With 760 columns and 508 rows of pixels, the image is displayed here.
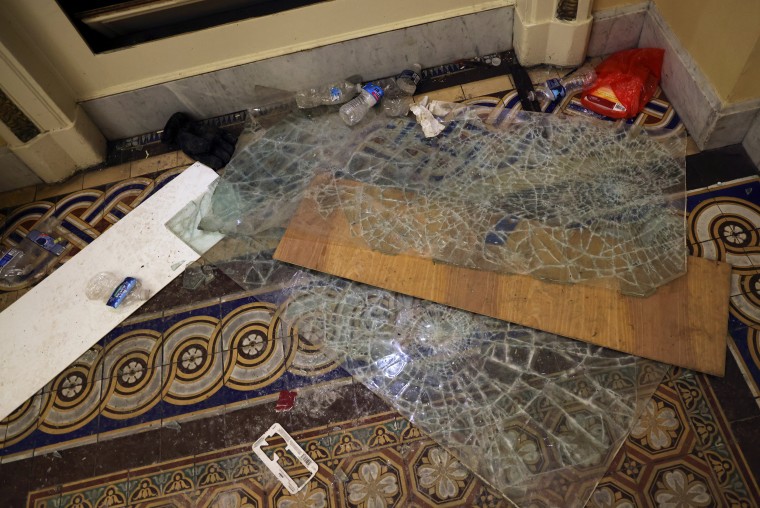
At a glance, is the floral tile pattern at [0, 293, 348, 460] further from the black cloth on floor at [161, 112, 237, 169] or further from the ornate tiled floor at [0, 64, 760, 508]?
the black cloth on floor at [161, 112, 237, 169]

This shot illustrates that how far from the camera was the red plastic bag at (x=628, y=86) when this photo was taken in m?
2.45

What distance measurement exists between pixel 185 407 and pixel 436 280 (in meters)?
1.09

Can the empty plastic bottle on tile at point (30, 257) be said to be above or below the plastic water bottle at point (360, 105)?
below

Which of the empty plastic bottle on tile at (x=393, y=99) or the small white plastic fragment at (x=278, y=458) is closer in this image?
the small white plastic fragment at (x=278, y=458)

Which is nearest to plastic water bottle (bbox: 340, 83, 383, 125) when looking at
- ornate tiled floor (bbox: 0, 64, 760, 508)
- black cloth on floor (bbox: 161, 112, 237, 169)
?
black cloth on floor (bbox: 161, 112, 237, 169)

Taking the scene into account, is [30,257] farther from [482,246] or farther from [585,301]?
[585,301]

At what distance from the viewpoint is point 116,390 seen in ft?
7.15

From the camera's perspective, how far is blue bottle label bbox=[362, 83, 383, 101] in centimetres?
265

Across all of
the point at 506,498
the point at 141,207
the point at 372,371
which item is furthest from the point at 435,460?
the point at 141,207

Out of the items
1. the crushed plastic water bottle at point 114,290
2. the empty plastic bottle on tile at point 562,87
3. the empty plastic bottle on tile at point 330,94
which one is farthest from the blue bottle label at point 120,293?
the empty plastic bottle on tile at point 562,87

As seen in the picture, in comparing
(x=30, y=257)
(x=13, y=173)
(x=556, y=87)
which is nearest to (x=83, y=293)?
(x=30, y=257)

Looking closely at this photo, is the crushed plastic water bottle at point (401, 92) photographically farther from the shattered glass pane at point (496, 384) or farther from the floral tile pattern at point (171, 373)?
the floral tile pattern at point (171, 373)

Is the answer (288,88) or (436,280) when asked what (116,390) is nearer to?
(436,280)

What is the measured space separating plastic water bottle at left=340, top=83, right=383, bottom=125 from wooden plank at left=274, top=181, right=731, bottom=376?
2.24ft
